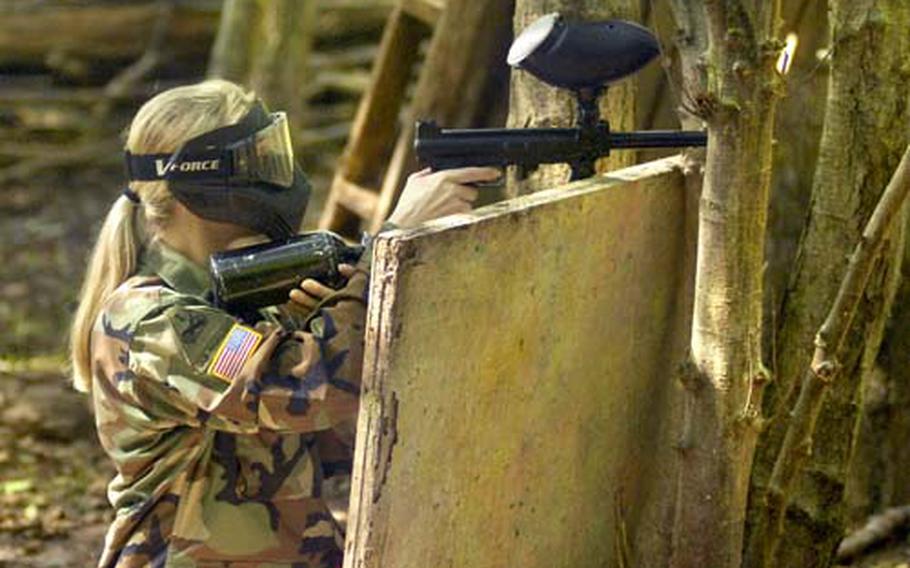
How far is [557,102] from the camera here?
420 centimetres

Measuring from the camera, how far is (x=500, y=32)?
6.13m

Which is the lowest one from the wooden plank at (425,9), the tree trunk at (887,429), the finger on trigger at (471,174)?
the tree trunk at (887,429)

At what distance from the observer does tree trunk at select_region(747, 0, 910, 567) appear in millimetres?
3850

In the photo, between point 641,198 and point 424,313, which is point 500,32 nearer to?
point 641,198

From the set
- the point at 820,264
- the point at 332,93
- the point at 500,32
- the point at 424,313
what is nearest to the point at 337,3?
the point at 332,93

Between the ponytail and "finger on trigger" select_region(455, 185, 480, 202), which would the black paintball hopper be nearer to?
"finger on trigger" select_region(455, 185, 480, 202)

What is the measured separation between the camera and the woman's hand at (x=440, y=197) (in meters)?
3.53

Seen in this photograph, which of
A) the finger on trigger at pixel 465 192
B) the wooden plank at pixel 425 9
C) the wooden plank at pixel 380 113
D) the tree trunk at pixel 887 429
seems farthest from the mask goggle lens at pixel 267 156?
the wooden plank at pixel 380 113

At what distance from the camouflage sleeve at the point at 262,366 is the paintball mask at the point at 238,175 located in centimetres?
27

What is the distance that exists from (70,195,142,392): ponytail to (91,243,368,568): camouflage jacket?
0.05 m

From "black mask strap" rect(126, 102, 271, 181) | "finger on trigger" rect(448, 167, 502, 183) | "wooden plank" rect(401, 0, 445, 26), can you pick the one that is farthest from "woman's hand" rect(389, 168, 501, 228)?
"wooden plank" rect(401, 0, 445, 26)

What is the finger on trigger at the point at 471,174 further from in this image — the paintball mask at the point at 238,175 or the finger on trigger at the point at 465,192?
the paintball mask at the point at 238,175

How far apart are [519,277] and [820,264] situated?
1002 millimetres

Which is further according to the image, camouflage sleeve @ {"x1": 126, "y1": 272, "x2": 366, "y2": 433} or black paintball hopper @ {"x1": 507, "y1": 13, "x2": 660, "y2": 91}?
black paintball hopper @ {"x1": 507, "y1": 13, "x2": 660, "y2": 91}
